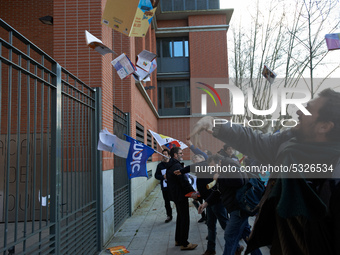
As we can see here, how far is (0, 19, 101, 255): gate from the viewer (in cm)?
319

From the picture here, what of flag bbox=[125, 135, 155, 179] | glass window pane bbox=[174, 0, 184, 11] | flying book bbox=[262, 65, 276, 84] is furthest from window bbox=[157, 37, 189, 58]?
flag bbox=[125, 135, 155, 179]

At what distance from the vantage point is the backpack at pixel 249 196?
464 centimetres

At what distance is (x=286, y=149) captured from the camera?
81.4 inches

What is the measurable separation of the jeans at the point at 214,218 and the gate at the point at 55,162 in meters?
2.10

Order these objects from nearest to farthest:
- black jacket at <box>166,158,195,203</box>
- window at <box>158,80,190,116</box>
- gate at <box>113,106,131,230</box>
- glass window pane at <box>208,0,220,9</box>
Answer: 1. black jacket at <box>166,158,195,203</box>
2. gate at <box>113,106,131,230</box>
3. glass window pane at <box>208,0,220,9</box>
4. window at <box>158,80,190,116</box>

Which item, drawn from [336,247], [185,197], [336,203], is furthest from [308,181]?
[185,197]

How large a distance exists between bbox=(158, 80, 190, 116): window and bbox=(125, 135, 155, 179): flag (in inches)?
670

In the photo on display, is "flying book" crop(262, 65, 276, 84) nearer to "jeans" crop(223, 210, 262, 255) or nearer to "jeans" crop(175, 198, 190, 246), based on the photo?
"jeans" crop(175, 198, 190, 246)

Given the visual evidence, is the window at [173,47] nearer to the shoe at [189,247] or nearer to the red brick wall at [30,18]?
the red brick wall at [30,18]

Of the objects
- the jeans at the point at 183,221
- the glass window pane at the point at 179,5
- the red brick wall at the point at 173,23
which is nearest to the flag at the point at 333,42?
the jeans at the point at 183,221

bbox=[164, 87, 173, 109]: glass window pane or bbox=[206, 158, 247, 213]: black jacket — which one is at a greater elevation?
bbox=[164, 87, 173, 109]: glass window pane

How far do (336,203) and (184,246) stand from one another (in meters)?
4.87

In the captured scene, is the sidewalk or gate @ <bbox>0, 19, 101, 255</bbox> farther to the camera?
the sidewalk

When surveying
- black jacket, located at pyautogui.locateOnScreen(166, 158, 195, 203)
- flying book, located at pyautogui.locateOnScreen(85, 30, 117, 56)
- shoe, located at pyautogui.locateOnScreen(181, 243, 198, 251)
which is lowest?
shoe, located at pyautogui.locateOnScreen(181, 243, 198, 251)
